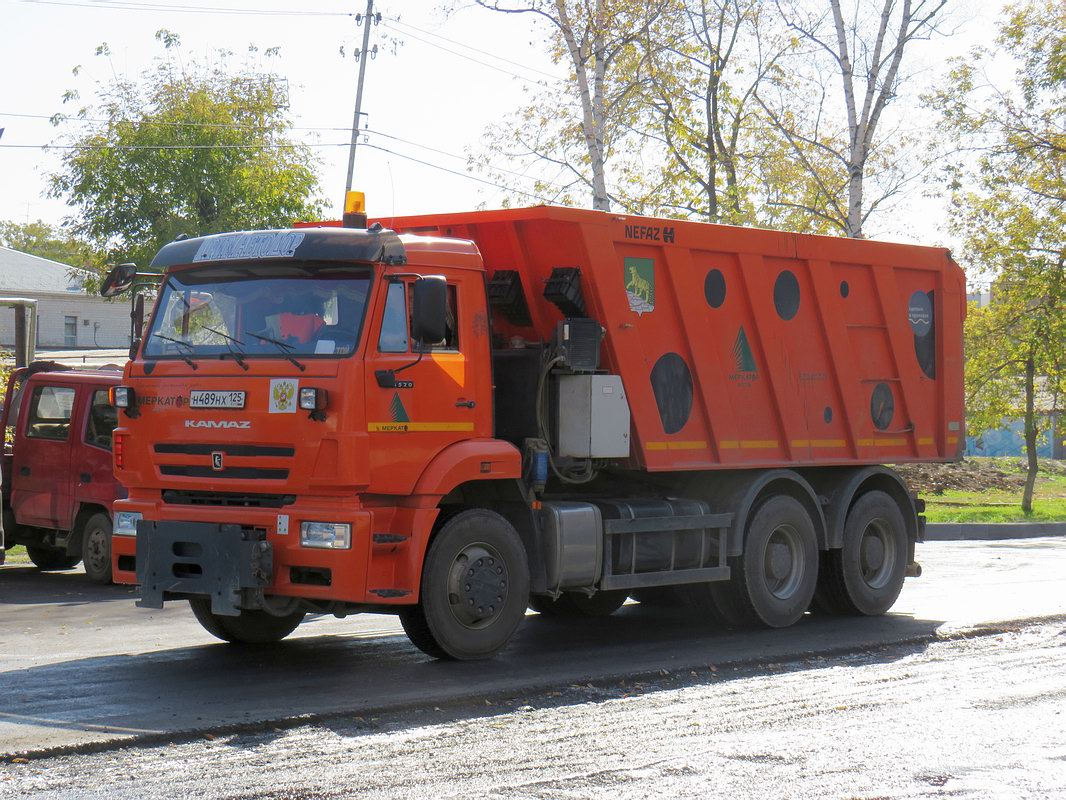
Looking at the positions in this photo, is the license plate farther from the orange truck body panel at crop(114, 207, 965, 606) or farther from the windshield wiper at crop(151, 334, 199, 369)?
the windshield wiper at crop(151, 334, 199, 369)

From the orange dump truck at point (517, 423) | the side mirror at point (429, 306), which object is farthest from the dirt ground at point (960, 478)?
the side mirror at point (429, 306)

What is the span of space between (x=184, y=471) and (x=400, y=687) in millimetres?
2085

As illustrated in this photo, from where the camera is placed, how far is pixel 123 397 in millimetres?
9273

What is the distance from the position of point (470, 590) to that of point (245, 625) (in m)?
1.88

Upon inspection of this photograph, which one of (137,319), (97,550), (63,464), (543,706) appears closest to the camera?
(543,706)

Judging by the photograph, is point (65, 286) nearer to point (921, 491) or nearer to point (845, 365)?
point (921, 491)

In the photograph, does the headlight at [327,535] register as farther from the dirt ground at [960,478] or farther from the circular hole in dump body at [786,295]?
the dirt ground at [960,478]

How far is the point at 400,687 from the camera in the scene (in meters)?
8.40

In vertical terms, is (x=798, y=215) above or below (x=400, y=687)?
above

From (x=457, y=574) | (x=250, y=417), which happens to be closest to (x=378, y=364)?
(x=250, y=417)

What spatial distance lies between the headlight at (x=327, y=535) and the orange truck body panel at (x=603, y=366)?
0.15 ft

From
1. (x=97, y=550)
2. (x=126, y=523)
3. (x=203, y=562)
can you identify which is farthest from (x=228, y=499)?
(x=97, y=550)

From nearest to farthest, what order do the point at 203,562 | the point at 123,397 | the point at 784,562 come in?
1. the point at 203,562
2. the point at 123,397
3. the point at 784,562

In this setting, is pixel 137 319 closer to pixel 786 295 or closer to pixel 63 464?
pixel 63 464
